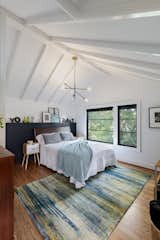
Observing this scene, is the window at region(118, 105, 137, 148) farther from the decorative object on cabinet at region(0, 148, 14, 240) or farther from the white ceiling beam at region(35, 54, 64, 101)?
the decorative object on cabinet at region(0, 148, 14, 240)

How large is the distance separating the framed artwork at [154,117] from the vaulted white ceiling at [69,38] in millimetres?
1441

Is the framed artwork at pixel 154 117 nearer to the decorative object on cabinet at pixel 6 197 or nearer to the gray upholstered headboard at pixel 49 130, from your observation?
the gray upholstered headboard at pixel 49 130

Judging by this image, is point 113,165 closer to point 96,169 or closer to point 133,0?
point 96,169

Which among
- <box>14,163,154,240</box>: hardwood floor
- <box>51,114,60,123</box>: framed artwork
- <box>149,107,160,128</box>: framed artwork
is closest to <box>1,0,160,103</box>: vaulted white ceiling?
<box>51,114,60,123</box>: framed artwork

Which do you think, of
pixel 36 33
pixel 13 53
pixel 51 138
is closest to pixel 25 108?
pixel 51 138

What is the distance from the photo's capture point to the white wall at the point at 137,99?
3924 mm

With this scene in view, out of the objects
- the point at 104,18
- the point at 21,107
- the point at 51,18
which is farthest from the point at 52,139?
the point at 104,18

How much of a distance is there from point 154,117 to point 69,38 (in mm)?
3111

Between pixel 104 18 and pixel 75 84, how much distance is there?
4.08 metres

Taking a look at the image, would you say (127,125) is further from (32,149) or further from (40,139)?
(32,149)

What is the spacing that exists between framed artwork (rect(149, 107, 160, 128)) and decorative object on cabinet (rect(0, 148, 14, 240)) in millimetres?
3782

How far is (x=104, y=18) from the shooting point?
4.17 ft

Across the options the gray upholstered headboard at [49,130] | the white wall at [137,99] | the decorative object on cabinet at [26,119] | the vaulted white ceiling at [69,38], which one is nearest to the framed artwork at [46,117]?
the gray upholstered headboard at [49,130]

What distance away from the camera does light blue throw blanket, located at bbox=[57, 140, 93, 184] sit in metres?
2.92
